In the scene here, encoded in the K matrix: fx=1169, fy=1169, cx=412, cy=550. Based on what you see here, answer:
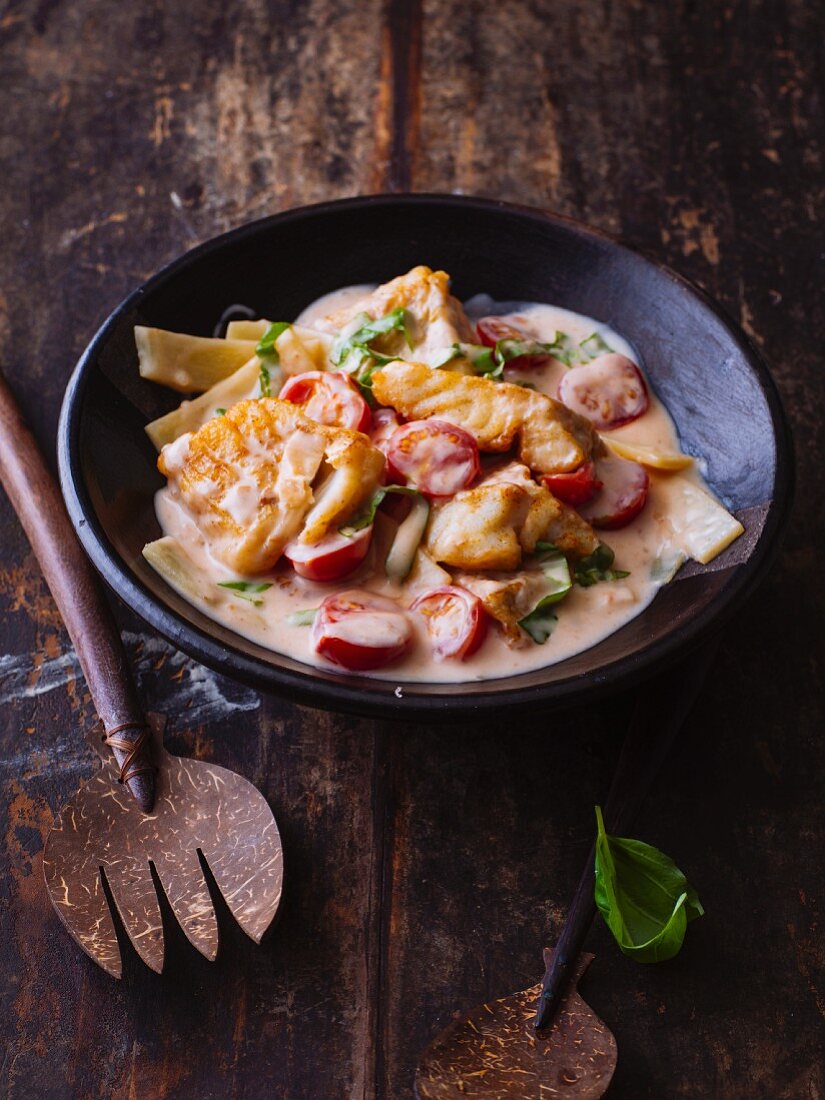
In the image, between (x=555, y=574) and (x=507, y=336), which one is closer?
(x=555, y=574)

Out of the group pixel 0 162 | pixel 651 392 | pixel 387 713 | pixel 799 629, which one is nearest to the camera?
pixel 387 713

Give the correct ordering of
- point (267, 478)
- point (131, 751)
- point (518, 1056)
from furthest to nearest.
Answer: point (267, 478) → point (131, 751) → point (518, 1056)

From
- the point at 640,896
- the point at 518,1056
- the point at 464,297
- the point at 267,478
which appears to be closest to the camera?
the point at 518,1056

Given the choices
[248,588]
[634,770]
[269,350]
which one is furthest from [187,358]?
[634,770]

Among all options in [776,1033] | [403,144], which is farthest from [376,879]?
[403,144]

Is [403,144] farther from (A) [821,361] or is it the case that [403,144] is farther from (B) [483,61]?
(A) [821,361]

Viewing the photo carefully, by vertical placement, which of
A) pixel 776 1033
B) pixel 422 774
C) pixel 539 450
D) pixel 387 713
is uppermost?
pixel 539 450

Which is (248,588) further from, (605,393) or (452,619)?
(605,393)

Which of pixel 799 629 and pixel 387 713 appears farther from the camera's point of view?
pixel 799 629
